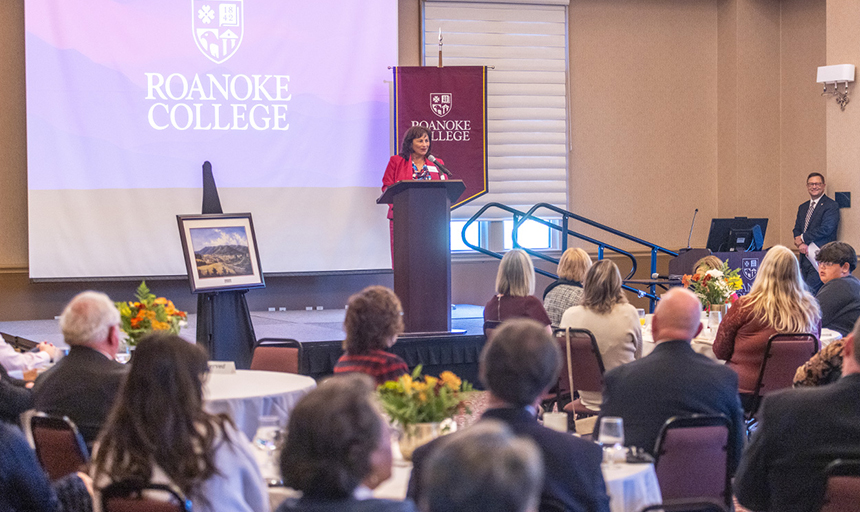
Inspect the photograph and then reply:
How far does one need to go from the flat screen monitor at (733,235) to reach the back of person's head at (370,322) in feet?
20.9

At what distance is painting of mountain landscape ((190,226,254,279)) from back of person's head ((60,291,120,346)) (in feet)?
7.59

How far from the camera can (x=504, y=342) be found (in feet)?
6.82

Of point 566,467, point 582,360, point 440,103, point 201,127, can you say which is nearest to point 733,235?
point 440,103

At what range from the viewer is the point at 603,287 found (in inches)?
187

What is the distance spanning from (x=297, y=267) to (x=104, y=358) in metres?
5.51

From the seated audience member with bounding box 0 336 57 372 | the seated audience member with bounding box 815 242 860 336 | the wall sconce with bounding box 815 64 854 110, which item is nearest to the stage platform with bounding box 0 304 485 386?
the seated audience member with bounding box 0 336 57 372

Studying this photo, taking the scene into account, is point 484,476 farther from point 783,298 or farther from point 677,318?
point 783,298

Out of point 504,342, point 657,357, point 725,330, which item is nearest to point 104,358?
point 504,342

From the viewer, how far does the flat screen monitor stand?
29.1 ft

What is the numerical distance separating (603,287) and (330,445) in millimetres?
3473

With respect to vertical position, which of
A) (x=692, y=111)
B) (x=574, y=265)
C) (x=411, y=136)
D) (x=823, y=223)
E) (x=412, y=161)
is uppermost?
(x=692, y=111)

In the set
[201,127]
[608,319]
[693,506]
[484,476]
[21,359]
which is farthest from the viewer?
[201,127]

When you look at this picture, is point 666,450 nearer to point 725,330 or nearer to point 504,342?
point 504,342

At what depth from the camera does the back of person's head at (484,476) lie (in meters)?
1.12
